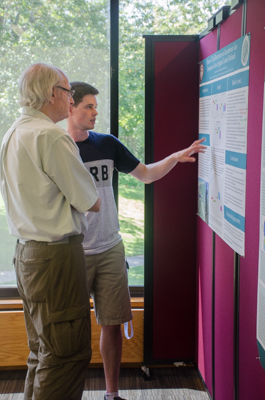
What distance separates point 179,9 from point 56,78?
1.68 metres

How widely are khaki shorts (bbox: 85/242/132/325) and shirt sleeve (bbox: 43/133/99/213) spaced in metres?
0.70

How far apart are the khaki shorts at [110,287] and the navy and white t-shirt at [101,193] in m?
0.06

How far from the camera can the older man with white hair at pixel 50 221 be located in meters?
1.85

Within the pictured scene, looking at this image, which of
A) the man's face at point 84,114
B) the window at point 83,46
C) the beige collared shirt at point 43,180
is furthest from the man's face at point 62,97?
the window at point 83,46

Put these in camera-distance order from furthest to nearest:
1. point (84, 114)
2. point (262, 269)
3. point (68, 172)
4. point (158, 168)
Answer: point (158, 168) → point (84, 114) → point (68, 172) → point (262, 269)

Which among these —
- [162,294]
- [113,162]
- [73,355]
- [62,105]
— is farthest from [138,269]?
[62,105]

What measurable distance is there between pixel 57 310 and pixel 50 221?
1.29ft

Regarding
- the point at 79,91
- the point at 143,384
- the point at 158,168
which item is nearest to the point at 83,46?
the point at 79,91

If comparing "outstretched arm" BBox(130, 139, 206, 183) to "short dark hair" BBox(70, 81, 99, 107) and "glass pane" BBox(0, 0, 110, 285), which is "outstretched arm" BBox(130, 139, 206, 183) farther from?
"glass pane" BBox(0, 0, 110, 285)

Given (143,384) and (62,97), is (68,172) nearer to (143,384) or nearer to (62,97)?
(62,97)

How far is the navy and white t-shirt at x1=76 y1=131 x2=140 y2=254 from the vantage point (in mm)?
2510

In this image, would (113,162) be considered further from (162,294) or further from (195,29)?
(195,29)

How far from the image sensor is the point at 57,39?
119 inches

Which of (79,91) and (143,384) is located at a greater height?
(79,91)
